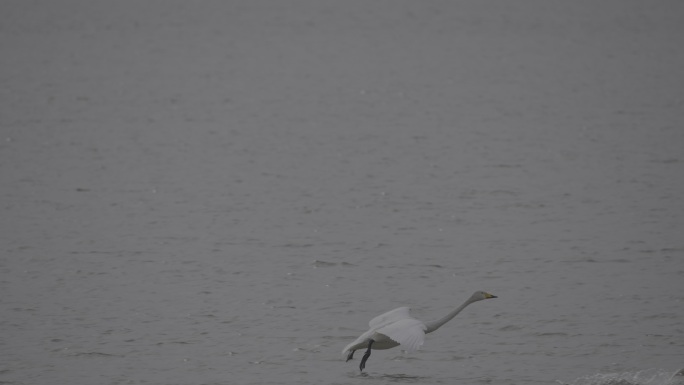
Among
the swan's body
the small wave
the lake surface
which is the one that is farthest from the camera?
the lake surface

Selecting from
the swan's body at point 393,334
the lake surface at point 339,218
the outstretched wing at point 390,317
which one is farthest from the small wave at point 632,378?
the outstretched wing at point 390,317

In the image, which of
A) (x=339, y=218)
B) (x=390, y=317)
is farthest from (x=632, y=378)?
(x=339, y=218)

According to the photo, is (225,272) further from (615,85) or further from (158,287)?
(615,85)

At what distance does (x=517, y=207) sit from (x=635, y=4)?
48265 mm

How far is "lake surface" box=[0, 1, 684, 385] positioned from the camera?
1327 centimetres

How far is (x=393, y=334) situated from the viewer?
1197 centimetres

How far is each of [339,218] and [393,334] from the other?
28.3ft

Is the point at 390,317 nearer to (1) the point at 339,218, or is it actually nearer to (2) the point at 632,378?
(2) the point at 632,378

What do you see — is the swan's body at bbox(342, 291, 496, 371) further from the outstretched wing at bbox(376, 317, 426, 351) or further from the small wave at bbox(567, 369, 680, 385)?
the small wave at bbox(567, 369, 680, 385)

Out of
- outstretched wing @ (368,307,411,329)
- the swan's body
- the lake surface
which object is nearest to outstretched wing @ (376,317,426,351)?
the swan's body

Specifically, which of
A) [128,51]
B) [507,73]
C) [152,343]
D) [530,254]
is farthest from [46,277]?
[128,51]

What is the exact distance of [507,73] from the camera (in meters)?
42.9

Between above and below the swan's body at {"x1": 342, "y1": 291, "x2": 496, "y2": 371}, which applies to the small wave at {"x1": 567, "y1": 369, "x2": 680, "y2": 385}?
below

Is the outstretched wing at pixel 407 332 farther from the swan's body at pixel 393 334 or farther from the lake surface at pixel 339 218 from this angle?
→ the lake surface at pixel 339 218
